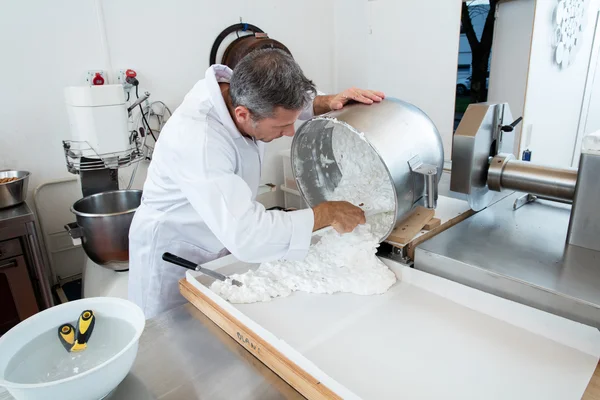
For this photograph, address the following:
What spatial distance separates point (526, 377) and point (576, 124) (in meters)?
2.97

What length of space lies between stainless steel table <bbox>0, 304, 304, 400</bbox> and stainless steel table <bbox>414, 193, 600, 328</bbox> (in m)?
0.53

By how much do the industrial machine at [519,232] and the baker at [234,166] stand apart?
0.95 ft

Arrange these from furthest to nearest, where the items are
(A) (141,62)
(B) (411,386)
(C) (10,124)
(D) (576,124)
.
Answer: (D) (576,124) → (A) (141,62) → (C) (10,124) → (B) (411,386)

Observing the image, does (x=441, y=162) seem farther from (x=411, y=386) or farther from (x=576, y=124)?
(x=576, y=124)

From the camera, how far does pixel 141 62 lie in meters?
2.51

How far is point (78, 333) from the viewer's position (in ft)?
2.56

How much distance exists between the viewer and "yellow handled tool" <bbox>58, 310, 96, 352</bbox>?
771mm

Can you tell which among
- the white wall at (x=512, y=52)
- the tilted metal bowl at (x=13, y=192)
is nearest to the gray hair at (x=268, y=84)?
the tilted metal bowl at (x=13, y=192)

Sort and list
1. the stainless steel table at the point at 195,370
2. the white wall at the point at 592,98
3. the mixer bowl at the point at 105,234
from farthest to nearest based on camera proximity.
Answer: the white wall at the point at 592,98 < the mixer bowl at the point at 105,234 < the stainless steel table at the point at 195,370

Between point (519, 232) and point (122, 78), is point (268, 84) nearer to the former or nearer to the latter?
point (519, 232)

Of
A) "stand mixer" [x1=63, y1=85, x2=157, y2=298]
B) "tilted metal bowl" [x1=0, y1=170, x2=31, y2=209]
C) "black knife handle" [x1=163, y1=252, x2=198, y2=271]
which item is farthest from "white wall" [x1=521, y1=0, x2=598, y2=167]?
"tilted metal bowl" [x1=0, y1=170, x2=31, y2=209]

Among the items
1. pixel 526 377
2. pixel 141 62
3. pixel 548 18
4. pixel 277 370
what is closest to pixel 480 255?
pixel 526 377

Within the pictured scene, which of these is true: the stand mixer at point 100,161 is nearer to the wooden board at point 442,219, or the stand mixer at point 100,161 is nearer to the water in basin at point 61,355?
the water in basin at point 61,355

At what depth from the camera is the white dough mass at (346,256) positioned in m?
1.04
